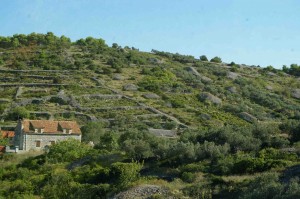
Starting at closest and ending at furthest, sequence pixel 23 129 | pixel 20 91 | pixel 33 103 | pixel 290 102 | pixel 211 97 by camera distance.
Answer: pixel 23 129 → pixel 33 103 → pixel 20 91 → pixel 211 97 → pixel 290 102

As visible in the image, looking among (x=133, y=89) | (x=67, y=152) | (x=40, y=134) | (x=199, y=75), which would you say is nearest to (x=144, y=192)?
(x=67, y=152)

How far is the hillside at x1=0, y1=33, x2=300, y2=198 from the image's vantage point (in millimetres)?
25484

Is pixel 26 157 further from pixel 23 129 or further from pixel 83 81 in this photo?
pixel 83 81

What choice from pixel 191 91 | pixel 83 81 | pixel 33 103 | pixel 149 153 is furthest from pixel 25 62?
pixel 149 153

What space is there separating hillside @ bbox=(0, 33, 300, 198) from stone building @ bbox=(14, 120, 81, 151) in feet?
11.8

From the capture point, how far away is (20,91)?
75.4 meters

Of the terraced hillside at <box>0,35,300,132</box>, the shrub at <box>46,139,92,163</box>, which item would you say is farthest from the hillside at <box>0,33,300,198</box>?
the shrub at <box>46,139,92,163</box>

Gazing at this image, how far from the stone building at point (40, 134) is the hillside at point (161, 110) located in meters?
3.59

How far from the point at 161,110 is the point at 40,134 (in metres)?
30.4

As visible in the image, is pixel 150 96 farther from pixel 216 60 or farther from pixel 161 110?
pixel 216 60

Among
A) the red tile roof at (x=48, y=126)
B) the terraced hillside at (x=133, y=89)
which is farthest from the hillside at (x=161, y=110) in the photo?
the red tile roof at (x=48, y=126)

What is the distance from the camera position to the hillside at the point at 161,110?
25.5 metres

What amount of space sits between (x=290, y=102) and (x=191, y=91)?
1961 centimetres

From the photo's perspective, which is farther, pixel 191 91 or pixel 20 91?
pixel 191 91
